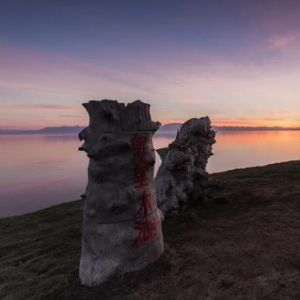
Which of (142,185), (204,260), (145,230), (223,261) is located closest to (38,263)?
(145,230)

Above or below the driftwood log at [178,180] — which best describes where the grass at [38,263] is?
below

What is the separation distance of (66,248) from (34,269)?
138 centimetres

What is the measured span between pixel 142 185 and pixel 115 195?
678 millimetres

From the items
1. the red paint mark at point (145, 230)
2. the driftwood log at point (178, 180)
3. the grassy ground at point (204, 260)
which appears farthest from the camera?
the driftwood log at point (178, 180)

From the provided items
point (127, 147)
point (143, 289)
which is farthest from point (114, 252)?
point (127, 147)

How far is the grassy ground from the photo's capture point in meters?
6.21

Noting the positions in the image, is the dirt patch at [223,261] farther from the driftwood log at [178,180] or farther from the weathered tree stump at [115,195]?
the driftwood log at [178,180]

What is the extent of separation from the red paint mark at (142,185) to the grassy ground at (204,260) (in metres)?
0.72

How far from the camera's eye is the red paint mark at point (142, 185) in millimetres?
7367

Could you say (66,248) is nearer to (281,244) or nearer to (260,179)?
(281,244)

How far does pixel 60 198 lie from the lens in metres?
48.0

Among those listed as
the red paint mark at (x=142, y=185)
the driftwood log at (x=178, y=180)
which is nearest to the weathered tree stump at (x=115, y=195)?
the red paint mark at (x=142, y=185)

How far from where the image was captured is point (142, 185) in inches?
296

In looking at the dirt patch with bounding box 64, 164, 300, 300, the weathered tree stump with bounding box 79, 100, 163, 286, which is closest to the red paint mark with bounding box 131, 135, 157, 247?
the weathered tree stump with bounding box 79, 100, 163, 286
